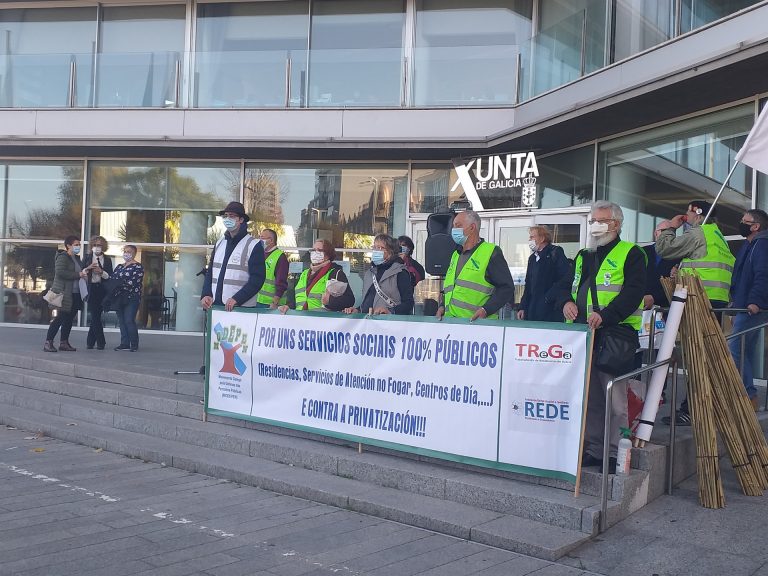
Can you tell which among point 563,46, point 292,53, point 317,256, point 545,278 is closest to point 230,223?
point 317,256

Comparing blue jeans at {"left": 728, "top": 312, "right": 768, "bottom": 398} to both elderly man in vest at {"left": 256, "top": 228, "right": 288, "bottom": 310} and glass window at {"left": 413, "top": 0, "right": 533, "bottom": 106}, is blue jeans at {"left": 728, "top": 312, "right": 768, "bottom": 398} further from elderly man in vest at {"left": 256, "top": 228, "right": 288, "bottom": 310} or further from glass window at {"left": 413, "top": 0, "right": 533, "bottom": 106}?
glass window at {"left": 413, "top": 0, "right": 533, "bottom": 106}

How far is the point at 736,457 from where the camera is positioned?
6.00 meters

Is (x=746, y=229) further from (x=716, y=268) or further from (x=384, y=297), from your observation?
(x=384, y=297)

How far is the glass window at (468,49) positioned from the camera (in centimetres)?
1488

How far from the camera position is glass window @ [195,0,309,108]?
16.1 m

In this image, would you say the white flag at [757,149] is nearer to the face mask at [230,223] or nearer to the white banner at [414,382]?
the white banner at [414,382]

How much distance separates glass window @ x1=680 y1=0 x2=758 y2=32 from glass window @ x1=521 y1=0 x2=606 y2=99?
1845 mm

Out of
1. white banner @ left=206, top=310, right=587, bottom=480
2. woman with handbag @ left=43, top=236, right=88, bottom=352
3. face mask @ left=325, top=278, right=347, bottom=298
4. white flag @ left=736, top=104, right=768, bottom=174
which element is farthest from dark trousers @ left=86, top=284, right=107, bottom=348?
white flag @ left=736, top=104, right=768, bottom=174

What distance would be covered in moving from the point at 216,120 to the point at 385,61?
3570 millimetres

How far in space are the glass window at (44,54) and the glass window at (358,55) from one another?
4976 mm

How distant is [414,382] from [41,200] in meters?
14.5

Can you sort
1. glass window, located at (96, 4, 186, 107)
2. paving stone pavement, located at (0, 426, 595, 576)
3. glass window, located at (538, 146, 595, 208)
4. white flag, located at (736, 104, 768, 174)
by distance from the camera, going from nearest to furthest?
paving stone pavement, located at (0, 426, 595, 576) → white flag, located at (736, 104, 768, 174) → glass window, located at (538, 146, 595, 208) → glass window, located at (96, 4, 186, 107)

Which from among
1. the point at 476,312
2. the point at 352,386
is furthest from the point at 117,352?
the point at 476,312

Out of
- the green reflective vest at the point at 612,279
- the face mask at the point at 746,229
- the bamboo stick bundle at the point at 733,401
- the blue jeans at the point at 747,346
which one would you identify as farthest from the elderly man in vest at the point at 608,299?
the face mask at the point at 746,229
